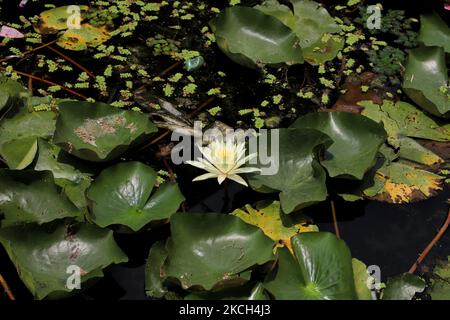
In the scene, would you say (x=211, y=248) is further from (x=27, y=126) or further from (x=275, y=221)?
(x=27, y=126)

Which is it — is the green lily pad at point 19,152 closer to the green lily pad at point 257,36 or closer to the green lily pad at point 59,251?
the green lily pad at point 59,251

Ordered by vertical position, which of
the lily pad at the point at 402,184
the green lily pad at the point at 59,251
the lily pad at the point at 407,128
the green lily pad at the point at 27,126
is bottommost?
the lily pad at the point at 402,184

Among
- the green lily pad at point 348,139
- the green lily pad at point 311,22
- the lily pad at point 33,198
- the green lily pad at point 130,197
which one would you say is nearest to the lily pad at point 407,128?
the green lily pad at point 348,139

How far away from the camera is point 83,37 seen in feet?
12.4

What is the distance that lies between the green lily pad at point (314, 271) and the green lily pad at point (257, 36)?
1.43 metres

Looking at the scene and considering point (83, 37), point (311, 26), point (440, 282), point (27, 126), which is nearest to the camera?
point (440, 282)

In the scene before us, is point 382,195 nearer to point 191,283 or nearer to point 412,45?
point 191,283

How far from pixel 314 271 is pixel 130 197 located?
2.90 ft

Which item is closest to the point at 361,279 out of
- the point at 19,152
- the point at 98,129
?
the point at 98,129

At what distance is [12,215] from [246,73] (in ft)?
5.61

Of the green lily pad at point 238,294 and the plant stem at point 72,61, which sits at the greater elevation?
the plant stem at point 72,61

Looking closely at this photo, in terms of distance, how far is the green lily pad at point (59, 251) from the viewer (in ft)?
7.86
